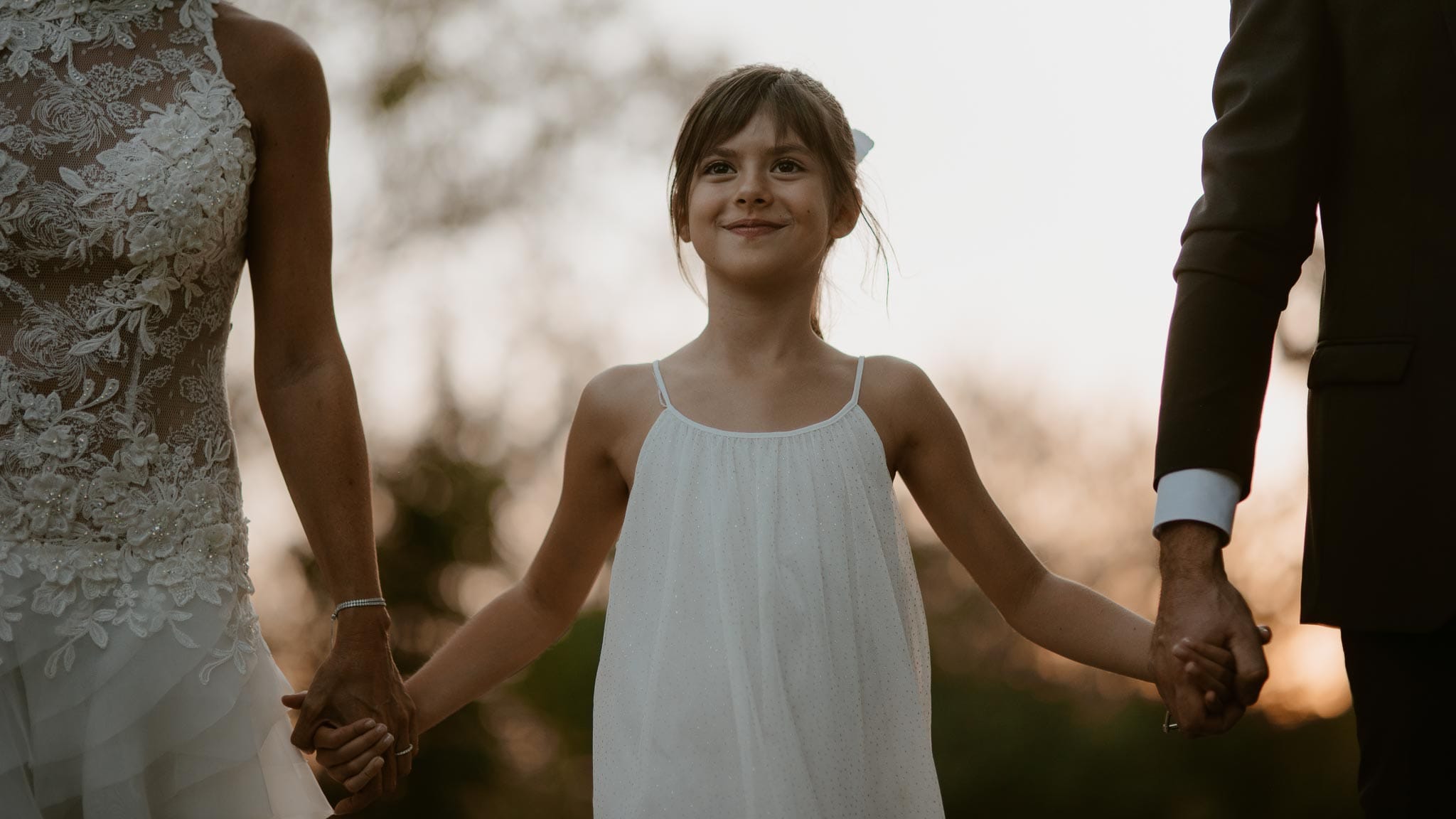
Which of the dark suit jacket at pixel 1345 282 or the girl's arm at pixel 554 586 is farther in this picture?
the girl's arm at pixel 554 586

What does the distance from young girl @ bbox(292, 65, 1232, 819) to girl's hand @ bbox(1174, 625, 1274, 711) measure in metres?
0.37

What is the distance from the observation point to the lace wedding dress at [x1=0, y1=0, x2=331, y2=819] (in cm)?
199

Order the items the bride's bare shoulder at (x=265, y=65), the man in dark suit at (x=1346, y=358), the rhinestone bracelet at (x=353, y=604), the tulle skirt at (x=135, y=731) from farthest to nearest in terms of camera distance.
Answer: the rhinestone bracelet at (x=353, y=604)
the bride's bare shoulder at (x=265, y=65)
the tulle skirt at (x=135, y=731)
the man in dark suit at (x=1346, y=358)

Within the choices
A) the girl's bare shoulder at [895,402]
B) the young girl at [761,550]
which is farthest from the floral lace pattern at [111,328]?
the girl's bare shoulder at [895,402]

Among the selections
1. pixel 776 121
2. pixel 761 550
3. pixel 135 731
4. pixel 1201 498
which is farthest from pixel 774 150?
pixel 135 731

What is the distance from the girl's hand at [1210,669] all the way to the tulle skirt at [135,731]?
1.34 m

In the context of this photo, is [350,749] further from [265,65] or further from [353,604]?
[265,65]

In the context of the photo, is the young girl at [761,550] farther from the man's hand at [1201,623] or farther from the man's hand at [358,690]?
the man's hand at [1201,623]

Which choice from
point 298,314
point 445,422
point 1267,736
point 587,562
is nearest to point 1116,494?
point 1267,736

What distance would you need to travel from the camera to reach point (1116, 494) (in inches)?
315

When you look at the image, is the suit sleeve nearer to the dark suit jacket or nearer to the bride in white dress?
the dark suit jacket

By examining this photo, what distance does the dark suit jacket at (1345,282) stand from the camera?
1.85 m

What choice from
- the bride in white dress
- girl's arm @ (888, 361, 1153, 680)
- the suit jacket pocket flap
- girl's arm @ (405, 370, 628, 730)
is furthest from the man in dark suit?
the bride in white dress

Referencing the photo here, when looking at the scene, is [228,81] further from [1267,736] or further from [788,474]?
[1267,736]
